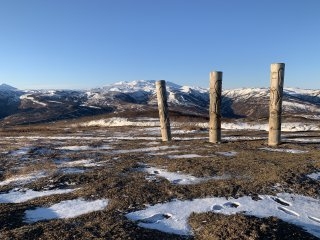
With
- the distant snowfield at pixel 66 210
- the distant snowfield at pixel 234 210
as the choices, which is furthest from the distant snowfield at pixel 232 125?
the distant snowfield at pixel 66 210

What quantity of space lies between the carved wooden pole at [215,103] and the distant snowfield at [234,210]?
14.0 metres

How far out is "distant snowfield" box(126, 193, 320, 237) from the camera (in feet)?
36.3

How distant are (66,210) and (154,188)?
3.58m

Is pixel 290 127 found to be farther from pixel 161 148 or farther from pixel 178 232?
pixel 178 232

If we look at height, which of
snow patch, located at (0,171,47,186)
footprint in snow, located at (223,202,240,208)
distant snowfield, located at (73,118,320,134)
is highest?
footprint in snow, located at (223,202,240,208)

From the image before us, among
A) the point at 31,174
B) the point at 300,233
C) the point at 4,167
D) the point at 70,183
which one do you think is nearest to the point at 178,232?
the point at 300,233

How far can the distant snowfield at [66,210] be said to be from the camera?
1216 cm

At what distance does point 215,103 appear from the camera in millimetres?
27391

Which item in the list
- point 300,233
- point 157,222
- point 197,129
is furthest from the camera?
point 197,129

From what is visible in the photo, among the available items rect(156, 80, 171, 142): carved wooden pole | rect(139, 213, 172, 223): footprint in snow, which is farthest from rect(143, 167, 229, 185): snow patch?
rect(156, 80, 171, 142): carved wooden pole

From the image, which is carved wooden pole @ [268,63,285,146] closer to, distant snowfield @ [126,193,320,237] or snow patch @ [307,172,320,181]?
snow patch @ [307,172,320,181]

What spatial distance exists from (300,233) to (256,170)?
712 cm

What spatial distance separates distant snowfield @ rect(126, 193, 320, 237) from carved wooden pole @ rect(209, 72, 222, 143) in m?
14.0

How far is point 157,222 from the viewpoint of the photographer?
446 inches
